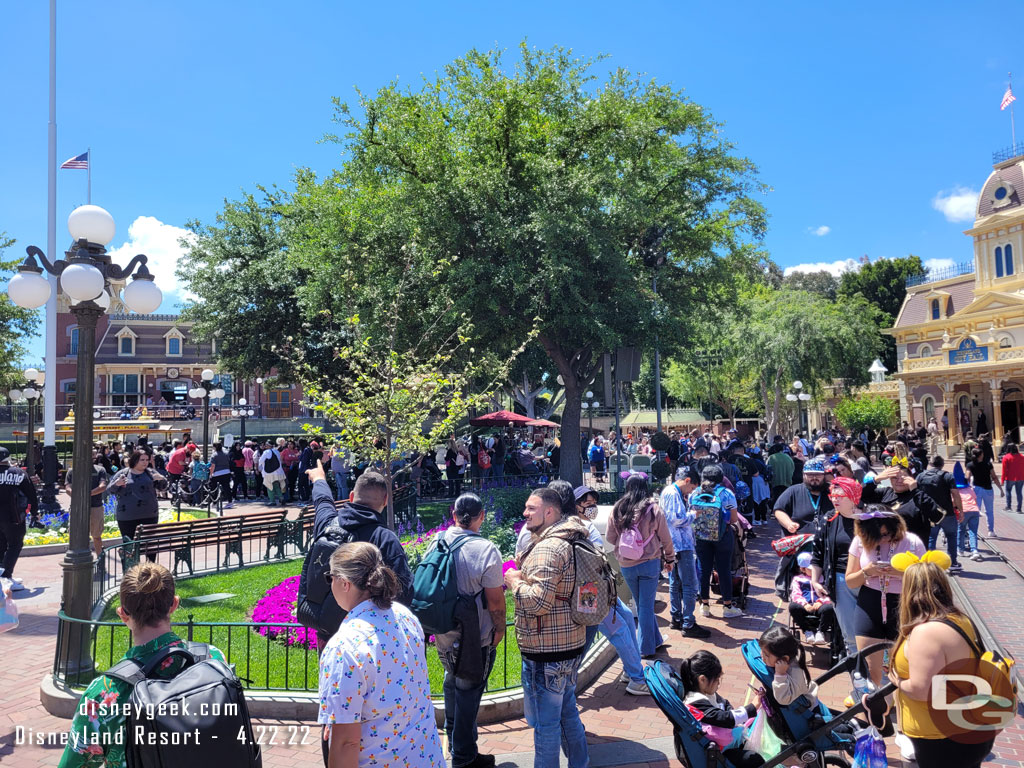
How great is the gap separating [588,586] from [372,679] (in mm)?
1610

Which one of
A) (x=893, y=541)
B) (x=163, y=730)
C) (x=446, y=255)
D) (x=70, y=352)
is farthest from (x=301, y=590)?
(x=70, y=352)

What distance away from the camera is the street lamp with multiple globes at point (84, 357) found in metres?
5.66

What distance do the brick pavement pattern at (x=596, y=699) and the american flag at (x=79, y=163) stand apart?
40.3 ft

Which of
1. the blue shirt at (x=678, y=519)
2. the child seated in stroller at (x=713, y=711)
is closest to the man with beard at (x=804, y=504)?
the blue shirt at (x=678, y=519)

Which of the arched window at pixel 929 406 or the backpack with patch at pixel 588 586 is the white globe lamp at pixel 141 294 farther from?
the arched window at pixel 929 406

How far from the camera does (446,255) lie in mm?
14430

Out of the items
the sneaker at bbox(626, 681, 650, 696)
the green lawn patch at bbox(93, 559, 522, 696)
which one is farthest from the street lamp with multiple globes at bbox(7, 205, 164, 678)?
the sneaker at bbox(626, 681, 650, 696)

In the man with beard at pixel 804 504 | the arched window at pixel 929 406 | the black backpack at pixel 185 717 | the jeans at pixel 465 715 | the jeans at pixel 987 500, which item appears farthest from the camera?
the arched window at pixel 929 406

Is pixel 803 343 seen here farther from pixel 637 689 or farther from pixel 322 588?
pixel 322 588

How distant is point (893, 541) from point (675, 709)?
2.20 meters

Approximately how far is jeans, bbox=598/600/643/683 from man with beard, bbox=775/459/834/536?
2348 millimetres

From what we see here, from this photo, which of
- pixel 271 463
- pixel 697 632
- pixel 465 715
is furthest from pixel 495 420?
pixel 465 715

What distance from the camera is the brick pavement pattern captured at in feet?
15.1

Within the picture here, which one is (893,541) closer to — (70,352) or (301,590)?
(301,590)
